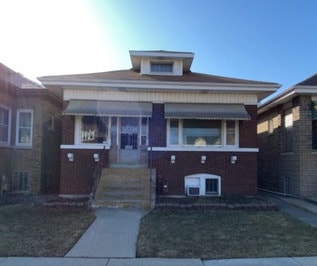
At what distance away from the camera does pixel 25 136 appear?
1507 cm

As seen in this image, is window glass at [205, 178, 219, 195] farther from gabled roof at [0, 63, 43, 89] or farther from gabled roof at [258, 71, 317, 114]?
gabled roof at [0, 63, 43, 89]

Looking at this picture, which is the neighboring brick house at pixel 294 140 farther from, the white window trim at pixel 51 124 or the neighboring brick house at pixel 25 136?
the neighboring brick house at pixel 25 136

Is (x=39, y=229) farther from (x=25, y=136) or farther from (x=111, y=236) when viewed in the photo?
(x=25, y=136)

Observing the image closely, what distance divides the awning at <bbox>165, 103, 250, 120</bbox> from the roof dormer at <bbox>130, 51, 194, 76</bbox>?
96.3 inches

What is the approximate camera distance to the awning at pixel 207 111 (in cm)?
1274

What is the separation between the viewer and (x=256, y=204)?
1110 cm

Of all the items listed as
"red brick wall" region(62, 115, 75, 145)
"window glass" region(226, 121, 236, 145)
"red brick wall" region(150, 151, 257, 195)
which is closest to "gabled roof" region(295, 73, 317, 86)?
"window glass" region(226, 121, 236, 145)

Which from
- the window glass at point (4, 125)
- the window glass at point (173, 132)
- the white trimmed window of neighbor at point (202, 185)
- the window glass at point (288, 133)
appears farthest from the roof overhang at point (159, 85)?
the white trimmed window of neighbor at point (202, 185)

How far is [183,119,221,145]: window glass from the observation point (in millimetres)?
13477

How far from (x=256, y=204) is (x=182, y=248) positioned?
4809mm

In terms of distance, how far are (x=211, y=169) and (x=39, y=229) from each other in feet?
22.0

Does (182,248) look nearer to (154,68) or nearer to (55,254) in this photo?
(55,254)

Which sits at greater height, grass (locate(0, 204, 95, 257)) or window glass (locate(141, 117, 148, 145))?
window glass (locate(141, 117, 148, 145))

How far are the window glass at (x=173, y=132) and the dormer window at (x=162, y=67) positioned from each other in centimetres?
286
